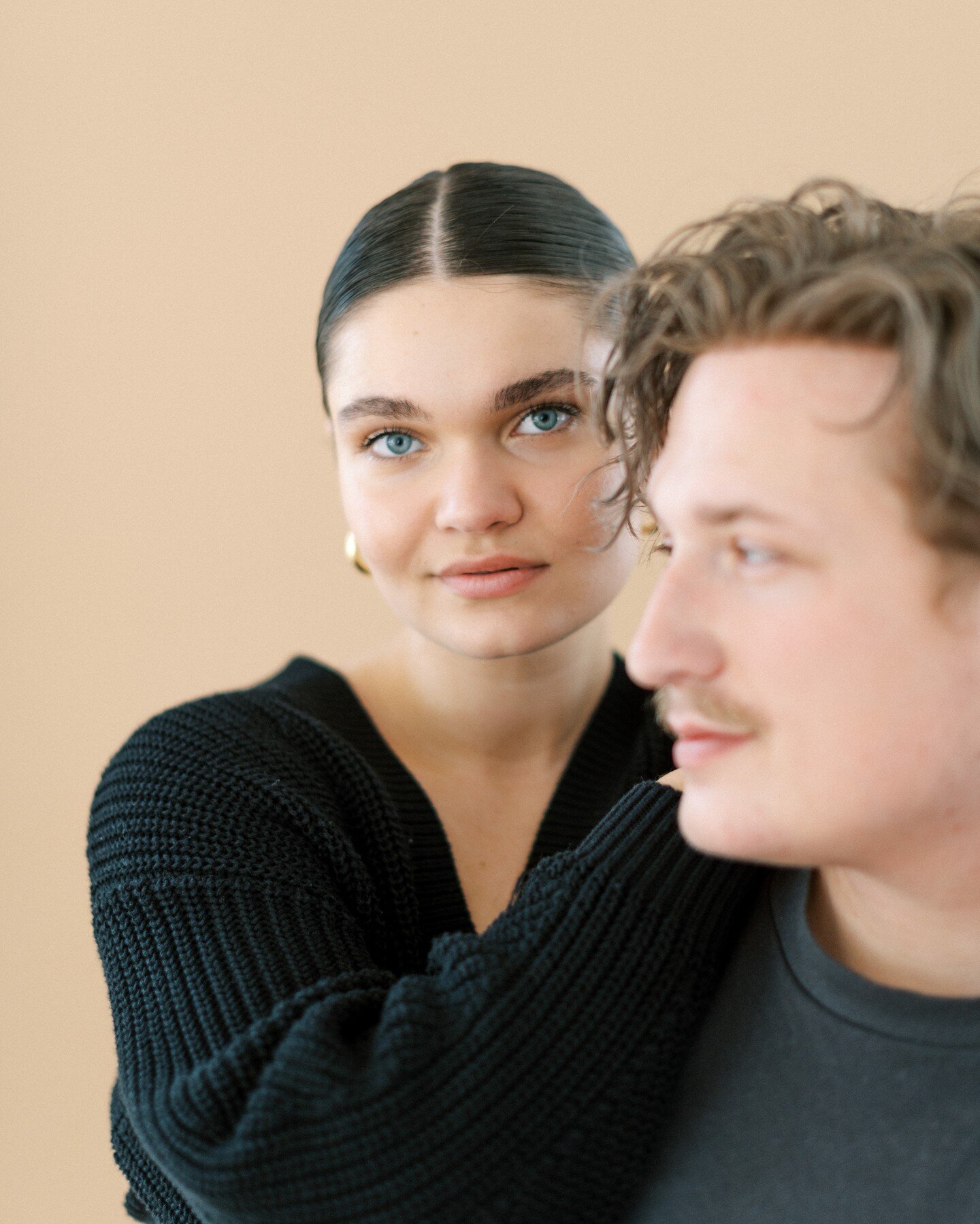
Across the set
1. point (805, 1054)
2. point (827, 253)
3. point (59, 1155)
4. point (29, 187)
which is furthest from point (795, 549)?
point (59, 1155)

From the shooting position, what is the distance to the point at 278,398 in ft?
6.56

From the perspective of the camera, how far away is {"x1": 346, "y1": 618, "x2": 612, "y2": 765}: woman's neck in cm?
143

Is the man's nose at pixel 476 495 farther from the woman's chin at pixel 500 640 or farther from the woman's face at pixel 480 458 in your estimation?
the woman's chin at pixel 500 640

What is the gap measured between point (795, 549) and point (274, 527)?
1329mm

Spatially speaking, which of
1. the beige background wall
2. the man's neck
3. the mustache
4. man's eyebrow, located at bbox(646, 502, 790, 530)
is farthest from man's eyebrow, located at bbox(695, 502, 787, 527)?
the beige background wall

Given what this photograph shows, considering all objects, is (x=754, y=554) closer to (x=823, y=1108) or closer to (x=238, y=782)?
(x=823, y=1108)

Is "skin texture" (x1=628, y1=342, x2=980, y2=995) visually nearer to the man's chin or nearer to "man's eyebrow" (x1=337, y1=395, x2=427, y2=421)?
the man's chin

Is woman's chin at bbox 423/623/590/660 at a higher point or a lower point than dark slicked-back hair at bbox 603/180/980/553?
lower

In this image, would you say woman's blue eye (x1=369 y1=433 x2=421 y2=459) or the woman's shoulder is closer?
the woman's shoulder

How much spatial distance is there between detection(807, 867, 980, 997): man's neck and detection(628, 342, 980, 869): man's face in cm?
5

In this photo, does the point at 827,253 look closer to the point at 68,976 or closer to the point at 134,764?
the point at 134,764

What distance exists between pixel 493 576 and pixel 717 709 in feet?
1.57

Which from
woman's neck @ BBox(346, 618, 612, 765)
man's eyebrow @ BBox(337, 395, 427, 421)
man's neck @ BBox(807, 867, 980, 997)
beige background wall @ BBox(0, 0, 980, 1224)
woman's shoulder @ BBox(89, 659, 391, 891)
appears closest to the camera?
man's neck @ BBox(807, 867, 980, 997)

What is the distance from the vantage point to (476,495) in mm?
1240
